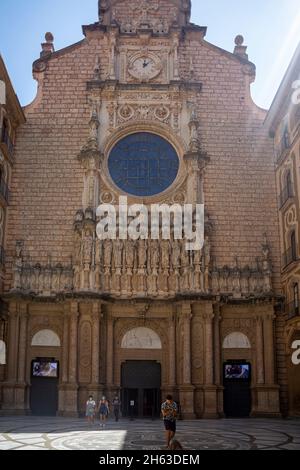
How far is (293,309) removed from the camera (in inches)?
1188

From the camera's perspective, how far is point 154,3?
3716 cm

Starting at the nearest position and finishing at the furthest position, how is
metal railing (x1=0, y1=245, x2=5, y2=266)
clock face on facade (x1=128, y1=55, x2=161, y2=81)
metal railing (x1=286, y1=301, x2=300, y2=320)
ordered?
metal railing (x1=286, y1=301, x2=300, y2=320) < metal railing (x1=0, y1=245, x2=5, y2=266) < clock face on facade (x1=128, y1=55, x2=161, y2=81)

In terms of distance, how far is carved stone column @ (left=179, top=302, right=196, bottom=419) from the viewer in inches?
1160

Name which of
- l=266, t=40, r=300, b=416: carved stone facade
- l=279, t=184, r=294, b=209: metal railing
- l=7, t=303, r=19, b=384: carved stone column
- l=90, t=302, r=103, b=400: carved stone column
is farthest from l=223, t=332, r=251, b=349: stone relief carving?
l=7, t=303, r=19, b=384: carved stone column

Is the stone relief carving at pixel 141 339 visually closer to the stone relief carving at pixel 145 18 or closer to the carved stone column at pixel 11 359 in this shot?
the carved stone column at pixel 11 359

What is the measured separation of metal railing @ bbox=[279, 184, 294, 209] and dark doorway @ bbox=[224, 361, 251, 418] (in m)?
Answer: 8.50

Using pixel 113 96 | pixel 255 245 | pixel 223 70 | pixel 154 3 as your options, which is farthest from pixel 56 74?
pixel 255 245

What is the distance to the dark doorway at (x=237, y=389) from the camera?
101ft

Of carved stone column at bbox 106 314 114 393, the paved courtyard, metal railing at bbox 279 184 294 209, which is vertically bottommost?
the paved courtyard

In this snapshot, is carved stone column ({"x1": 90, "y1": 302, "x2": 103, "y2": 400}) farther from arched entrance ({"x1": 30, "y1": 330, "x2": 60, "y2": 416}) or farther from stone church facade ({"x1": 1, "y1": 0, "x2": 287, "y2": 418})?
arched entrance ({"x1": 30, "y1": 330, "x2": 60, "y2": 416})

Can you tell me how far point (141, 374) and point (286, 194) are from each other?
11.8 metres

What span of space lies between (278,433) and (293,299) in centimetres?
Answer: 1010

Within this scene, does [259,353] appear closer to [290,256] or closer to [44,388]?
[290,256]
